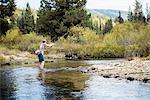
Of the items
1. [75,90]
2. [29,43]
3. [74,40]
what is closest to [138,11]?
[74,40]

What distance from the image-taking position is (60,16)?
9544 cm

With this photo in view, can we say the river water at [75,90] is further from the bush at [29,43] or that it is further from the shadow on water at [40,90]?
the bush at [29,43]

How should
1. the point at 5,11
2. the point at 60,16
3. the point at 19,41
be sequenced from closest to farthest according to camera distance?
1. the point at 19,41
2. the point at 5,11
3. the point at 60,16

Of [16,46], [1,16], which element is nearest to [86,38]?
[16,46]

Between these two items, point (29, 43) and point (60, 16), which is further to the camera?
point (60, 16)

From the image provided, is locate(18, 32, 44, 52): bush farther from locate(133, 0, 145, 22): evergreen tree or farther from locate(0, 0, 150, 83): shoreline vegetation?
locate(133, 0, 145, 22): evergreen tree

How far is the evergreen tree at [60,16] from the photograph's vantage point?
300ft

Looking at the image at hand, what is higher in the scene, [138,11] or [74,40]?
[138,11]

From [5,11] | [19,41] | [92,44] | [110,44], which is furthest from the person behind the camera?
[5,11]

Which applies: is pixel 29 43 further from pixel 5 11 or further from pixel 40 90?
pixel 40 90

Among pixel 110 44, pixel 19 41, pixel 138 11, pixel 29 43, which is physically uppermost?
pixel 138 11

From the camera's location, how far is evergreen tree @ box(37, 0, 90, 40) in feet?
300

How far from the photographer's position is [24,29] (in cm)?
11588

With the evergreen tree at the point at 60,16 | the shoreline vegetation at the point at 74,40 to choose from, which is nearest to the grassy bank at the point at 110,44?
the shoreline vegetation at the point at 74,40
